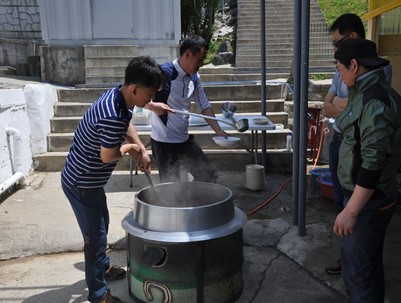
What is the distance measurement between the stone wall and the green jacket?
1127cm

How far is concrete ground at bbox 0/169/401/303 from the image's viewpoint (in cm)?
335

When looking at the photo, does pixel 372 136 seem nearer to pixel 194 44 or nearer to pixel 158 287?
pixel 158 287

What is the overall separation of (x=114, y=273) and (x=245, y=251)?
52.4 inches

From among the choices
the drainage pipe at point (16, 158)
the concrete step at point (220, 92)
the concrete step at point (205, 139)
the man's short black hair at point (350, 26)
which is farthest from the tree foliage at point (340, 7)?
the man's short black hair at point (350, 26)

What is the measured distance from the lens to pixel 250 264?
12.4 ft

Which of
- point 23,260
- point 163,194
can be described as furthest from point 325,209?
point 23,260

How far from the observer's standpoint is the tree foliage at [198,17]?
46.8 feet

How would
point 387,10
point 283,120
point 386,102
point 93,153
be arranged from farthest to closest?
point 283,120 < point 387,10 < point 93,153 < point 386,102

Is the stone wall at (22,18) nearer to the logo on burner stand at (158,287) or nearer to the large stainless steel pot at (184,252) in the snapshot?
the large stainless steel pot at (184,252)

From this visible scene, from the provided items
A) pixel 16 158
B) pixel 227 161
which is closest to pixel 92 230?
pixel 16 158

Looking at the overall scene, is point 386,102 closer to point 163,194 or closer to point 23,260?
point 163,194

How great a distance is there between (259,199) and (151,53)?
511 centimetres

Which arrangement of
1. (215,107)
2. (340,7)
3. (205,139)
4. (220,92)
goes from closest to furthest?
(205,139) < (215,107) < (220,92) < (340,7)

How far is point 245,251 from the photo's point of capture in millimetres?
4059
